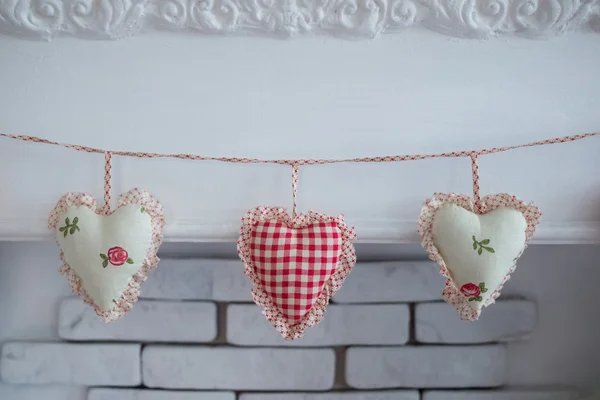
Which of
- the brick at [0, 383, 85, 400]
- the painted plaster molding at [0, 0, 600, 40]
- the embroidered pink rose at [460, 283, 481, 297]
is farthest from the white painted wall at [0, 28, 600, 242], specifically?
the brick at [0, 383, 85, 400]

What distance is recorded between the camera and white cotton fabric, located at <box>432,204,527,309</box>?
3.03 ft

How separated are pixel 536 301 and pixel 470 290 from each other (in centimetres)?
35

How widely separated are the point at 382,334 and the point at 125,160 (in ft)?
2.18

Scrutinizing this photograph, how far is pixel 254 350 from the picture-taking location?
1193 mm

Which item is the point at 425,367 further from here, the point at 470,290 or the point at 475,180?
the point at 475,180

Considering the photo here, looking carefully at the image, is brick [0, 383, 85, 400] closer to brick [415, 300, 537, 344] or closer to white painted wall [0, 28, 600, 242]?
white painted wall [0, 28, 600, 242]

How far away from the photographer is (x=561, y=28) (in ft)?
3.33

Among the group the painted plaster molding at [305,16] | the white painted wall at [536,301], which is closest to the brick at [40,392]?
the white painted wall at [536,301]

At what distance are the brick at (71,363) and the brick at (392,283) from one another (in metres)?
0.49

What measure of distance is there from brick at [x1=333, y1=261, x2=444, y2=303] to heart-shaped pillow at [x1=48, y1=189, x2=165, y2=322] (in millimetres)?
445

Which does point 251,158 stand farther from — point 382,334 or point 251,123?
point 382,334

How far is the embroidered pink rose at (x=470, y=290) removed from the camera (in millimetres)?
931

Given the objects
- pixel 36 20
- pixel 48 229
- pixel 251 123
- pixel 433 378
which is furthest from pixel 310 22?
pixel 433 378

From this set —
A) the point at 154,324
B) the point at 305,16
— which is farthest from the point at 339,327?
the point at 305,16
